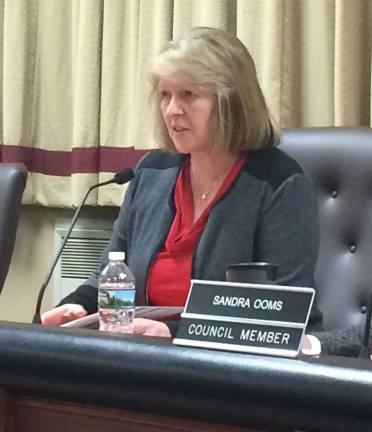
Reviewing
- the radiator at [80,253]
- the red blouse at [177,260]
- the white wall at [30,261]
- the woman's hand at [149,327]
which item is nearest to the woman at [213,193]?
the red blouse at [177,260]

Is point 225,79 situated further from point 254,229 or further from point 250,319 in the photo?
point 250,319

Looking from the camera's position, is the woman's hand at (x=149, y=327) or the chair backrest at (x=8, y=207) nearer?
the woman's hand at (x=149, y=327)

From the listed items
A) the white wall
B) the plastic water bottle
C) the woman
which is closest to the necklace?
the woman

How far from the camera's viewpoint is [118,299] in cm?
146

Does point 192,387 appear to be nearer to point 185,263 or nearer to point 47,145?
point 185,263

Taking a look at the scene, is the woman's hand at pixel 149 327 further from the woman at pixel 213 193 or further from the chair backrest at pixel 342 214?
the chair backrest at pixel 342 214

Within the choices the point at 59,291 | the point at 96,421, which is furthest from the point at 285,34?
the point at 96,421

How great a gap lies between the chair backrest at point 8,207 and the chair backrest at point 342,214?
60 centimetres

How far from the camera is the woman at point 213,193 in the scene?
1754 millimetres

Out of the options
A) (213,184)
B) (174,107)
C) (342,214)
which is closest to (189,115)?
(174,107)

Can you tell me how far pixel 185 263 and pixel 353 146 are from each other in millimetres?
428

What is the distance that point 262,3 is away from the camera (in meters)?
2.28

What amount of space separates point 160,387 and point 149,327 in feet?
1.73

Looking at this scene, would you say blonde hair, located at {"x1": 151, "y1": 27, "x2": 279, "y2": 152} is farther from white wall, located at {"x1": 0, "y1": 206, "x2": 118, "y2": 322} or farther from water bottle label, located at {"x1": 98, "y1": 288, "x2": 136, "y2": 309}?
white wall, located at {"x1": 0, "y1": 206, "x2": 118, "y2": 322}
